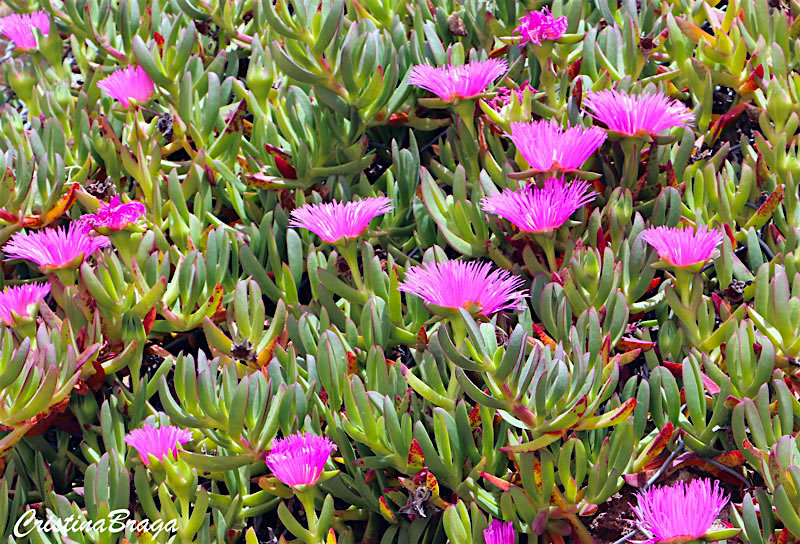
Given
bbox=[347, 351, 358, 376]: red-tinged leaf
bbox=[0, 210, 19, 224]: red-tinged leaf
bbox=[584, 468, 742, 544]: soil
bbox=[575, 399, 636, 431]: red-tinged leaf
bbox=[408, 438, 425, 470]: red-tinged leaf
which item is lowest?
bbox=[584, 468, 742, 544]: soil

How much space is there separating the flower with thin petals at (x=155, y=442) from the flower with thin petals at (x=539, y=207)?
0.45m

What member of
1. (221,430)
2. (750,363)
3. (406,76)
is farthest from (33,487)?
(750,363)

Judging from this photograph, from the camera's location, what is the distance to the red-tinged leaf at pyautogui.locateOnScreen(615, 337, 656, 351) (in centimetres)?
97

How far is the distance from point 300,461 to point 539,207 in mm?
397

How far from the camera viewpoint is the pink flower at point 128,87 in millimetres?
1354

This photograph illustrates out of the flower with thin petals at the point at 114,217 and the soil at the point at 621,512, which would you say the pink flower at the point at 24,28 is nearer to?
the flower with thin petals at the point at 114,217

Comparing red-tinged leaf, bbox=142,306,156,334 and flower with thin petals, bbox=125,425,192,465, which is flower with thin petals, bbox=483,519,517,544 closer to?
flower with thin petals, bbox=125,425,192,465

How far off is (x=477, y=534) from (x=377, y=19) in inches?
36.2

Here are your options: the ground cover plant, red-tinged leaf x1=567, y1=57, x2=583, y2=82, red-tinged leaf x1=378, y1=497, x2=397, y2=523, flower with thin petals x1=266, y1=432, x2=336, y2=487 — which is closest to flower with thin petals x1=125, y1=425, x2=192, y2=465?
the ground cover plant

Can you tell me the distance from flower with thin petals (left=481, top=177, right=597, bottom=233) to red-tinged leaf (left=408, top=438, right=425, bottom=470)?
28 centimetres

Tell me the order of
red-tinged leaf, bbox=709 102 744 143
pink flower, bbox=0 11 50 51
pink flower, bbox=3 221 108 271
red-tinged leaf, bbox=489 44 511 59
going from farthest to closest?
pink flower, bbox=0 11 50 51 < red-tinged leaf, bbox=489 44 511 59 < red-tinged leaf, bbox=709 102 744 143 < pink flower, bbox=3 221 108 271

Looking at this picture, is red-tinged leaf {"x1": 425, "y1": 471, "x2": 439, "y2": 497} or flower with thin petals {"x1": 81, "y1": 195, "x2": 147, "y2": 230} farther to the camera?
flower with thin petals {"x1": 81, "y1": 195, "x2": 147, "y2": 230}

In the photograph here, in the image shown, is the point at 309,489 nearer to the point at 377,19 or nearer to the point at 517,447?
the point at 517,447

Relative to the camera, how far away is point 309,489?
866 millimetres
